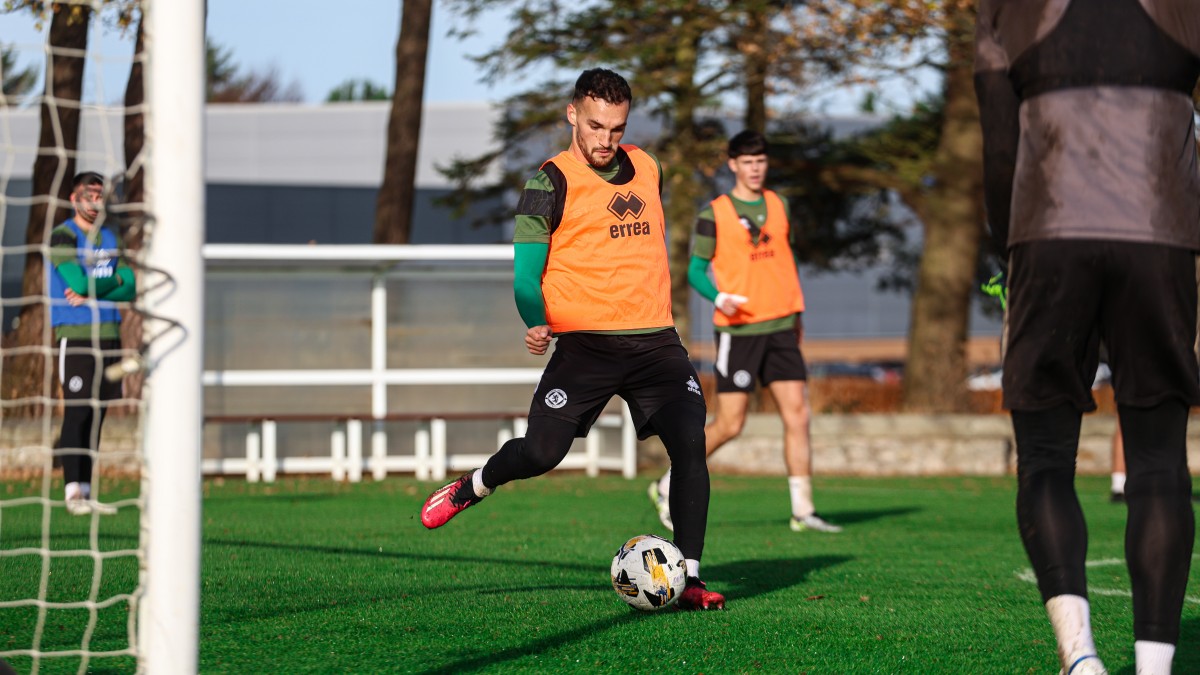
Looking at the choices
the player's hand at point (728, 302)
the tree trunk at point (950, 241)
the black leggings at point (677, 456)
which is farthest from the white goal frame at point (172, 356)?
the tree trunk at point (950, 241)

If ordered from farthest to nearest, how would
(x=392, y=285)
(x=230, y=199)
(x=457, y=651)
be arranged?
(x=230, y=199), (x=392, y=285), (x=457, y=651)

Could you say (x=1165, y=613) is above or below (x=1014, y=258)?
below

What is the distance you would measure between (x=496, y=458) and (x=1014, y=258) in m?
2.60

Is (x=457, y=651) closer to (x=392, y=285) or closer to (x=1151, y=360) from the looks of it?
(x=1151, y=360)

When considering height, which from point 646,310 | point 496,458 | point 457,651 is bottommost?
point 457,651

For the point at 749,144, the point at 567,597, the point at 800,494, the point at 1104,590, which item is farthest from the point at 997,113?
the point at 800,494

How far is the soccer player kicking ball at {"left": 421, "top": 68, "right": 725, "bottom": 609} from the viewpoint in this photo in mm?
5305

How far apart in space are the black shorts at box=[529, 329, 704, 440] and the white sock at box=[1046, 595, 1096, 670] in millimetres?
2172

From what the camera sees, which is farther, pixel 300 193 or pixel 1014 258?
pixel 300 193

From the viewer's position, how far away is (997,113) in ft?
11.6

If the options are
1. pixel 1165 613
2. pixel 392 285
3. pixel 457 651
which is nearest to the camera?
pixel 1165 613

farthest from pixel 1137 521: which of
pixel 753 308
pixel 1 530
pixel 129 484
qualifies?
pixel 129 484

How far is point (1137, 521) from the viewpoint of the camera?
344cm

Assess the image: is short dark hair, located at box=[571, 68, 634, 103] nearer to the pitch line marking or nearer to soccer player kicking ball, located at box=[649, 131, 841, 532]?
the pitch line marking
